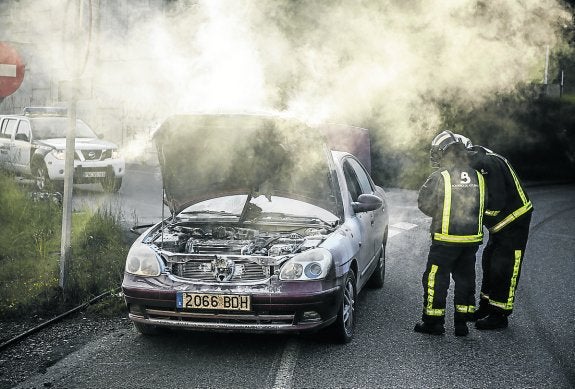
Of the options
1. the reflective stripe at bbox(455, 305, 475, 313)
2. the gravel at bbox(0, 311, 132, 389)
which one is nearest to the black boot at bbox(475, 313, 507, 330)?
the reflective stripe at bbox(455, 305, 475, 313)

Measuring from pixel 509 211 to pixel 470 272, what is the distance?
0.69m

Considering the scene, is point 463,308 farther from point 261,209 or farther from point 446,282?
point 261,209

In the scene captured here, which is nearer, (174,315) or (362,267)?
(174,315)

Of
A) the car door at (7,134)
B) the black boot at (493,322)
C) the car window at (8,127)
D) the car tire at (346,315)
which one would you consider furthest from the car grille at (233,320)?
the car window at (8,127)

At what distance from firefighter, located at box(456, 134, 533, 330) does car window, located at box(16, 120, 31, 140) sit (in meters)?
12.2

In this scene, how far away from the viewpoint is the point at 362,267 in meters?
5.96

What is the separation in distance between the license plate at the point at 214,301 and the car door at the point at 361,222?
1.37 meters

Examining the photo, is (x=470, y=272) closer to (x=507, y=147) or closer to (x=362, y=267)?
(x=362, y=267)

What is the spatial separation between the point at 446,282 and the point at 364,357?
1100 millimetres

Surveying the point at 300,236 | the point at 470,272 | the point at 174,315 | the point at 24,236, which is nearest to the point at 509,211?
the point at 470,272

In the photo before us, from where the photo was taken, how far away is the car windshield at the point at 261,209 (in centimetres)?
580

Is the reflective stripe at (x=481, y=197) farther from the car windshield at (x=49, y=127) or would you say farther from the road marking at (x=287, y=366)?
the car windshield at (x=49, y=127)

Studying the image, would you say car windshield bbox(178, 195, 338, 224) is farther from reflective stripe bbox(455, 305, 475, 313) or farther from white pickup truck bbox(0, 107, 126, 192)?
white pickup truck bbox(0, 107, 126, 192)

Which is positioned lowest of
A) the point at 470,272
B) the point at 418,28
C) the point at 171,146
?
the point at 470,272
